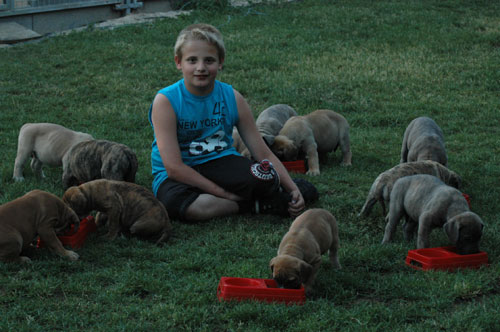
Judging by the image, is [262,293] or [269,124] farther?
[269,124]

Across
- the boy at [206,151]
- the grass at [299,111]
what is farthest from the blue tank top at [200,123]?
the grass at [299,111]

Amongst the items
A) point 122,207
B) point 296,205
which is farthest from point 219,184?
point 122,207

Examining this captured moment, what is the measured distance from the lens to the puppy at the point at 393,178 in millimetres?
6004

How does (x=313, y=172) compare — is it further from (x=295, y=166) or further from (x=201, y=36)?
(x=201, y=36)

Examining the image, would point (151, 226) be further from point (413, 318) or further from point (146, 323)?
point (413, 318)

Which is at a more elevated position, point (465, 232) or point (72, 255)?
point (465, 232)

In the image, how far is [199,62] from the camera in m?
5.88

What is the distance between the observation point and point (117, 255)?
16.8 ft

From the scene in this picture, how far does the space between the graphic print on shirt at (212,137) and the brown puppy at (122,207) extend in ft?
2.97

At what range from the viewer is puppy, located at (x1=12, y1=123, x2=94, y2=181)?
23.0 feet

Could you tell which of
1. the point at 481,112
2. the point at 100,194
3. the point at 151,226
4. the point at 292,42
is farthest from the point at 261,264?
the point at 292,42

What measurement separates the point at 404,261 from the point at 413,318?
0.94 m

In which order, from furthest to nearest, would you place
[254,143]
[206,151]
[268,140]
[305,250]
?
[268,140]
[254,143]
[206,151]
[305,250]

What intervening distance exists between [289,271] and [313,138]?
4.06 m
